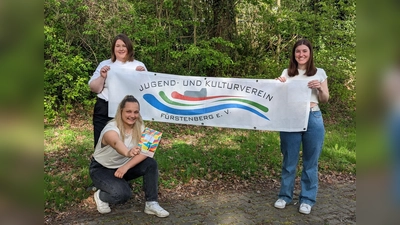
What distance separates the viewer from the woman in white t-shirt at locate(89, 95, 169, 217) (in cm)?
385

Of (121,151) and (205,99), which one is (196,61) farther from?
(121,151)

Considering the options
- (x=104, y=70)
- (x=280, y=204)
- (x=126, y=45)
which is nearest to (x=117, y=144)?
(x=104, y=70)

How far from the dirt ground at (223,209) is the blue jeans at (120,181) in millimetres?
265

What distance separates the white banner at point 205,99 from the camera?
4395mm

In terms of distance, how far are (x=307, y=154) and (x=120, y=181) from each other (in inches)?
93.7

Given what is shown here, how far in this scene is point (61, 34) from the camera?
8.80 metres

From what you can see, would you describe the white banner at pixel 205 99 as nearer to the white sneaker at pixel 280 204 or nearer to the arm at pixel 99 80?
the arm at pixel 99 80

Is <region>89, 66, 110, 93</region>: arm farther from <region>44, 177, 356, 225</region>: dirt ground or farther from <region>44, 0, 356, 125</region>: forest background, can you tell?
<region>44, 0, 356, 125</region>: forest background

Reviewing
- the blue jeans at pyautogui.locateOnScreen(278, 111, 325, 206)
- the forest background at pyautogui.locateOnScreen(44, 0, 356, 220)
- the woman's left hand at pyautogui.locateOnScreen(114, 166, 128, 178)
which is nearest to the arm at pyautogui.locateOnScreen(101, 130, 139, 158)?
the woman's left hand at pyautogui.locateOnScreen(114, 166, 128, 178)

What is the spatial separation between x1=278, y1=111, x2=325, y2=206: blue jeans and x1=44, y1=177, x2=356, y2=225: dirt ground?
29 cm

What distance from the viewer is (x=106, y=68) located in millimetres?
4312
